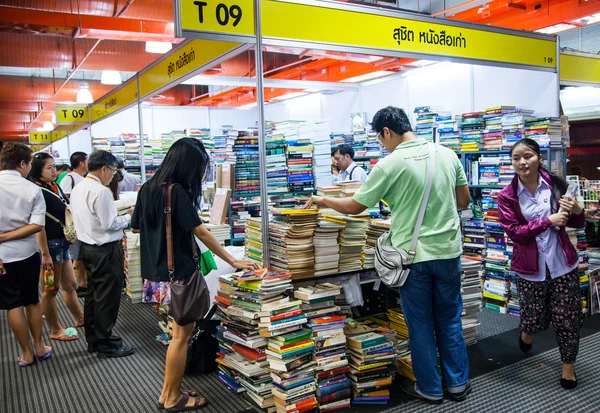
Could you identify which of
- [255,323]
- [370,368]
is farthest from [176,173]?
[370,368]

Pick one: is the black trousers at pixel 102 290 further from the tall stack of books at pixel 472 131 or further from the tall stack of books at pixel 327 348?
the tall stack of books at pixel 472 131

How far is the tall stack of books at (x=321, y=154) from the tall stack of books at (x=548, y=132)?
2406mm

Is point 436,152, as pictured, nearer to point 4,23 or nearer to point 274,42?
point 274,42

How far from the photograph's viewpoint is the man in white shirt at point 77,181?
599cm

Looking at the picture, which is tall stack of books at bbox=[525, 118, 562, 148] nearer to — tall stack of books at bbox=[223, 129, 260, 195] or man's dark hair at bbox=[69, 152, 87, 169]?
tall stack of books at bbox=[223, 129, 260, 195]

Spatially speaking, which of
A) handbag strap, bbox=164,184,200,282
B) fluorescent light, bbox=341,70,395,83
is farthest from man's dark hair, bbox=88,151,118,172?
fluorescent light, bbox=341,70,395,83

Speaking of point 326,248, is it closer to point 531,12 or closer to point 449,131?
point 449,131

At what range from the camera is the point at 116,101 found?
750 centimetres

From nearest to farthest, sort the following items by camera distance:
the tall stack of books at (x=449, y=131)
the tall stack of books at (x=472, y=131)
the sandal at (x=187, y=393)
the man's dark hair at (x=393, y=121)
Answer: the man's dark hair at (x=393, y=121) → the sandal at (x=187, y=393) → the tall stack of books at (x=472, y=131) → the tall stack of books at (x=449, y=131)

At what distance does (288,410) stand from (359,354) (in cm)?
61

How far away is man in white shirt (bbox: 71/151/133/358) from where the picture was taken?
416 centimetres

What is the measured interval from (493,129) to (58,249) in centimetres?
501

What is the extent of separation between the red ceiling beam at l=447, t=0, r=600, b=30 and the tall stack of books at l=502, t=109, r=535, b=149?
3.71 ft

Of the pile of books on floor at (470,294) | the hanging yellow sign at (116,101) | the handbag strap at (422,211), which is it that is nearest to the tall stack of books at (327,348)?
the handbag strap at (422,211)
